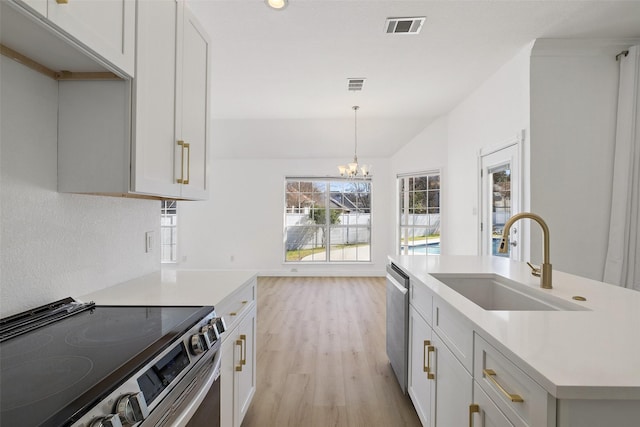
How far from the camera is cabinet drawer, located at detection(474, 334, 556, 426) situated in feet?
2.39

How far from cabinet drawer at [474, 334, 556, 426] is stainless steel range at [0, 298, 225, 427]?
92 cm

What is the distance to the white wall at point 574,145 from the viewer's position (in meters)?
2.93

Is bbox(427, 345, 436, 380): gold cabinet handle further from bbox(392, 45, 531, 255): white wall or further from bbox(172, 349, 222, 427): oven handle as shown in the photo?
bbox(392, 45, 531, 255): white wall

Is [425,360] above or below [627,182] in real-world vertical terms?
below

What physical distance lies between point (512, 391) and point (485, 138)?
3592mm

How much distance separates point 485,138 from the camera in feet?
12.5

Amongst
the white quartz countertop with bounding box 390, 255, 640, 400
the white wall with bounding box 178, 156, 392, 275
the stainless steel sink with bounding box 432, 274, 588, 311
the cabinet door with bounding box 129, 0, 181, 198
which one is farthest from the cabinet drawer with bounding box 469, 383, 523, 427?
the white wall with bounding box 178, 156, 392, 275

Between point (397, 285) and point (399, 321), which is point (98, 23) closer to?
point (397, 285)

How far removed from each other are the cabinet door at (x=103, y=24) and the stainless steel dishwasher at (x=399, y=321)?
1871 mm

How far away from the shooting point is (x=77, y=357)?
2.67 feet

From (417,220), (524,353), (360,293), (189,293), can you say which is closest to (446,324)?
(524,353)

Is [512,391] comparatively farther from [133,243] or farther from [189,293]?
[133,243]

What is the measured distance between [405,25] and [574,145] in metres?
1.93

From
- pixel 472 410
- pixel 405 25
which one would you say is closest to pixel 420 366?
pixel 472 410
